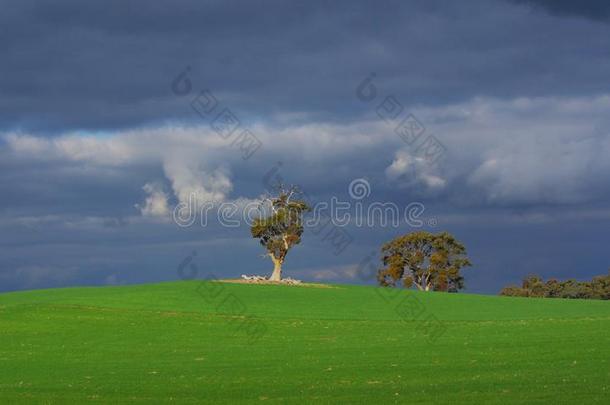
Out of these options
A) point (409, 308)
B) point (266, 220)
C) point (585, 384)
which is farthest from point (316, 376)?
point (266, 220)

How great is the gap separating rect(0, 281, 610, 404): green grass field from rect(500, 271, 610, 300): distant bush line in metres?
43.7

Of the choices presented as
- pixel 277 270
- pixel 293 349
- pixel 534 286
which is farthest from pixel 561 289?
pixel 293 349

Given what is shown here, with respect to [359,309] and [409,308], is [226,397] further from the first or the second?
[409,308]

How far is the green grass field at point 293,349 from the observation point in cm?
2653

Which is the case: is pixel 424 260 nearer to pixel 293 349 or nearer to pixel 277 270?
pixel 277 270

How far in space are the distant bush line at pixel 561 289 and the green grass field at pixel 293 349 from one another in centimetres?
4375

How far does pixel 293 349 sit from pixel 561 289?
312 ft

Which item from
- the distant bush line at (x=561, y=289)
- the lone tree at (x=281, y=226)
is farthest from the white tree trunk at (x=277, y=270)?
the distant bush line at (x=561, y=289)

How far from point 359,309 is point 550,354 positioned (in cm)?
3547

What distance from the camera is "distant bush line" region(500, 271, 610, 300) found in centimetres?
12388

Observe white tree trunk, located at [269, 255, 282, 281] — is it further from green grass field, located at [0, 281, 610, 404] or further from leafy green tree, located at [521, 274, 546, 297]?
leafy green tree, located at [521, 274, 546, 297]

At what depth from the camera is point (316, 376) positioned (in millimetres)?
30172

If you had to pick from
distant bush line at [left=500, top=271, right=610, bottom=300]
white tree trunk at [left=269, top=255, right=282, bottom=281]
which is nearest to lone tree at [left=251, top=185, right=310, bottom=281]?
white tree trunk at [left=269, top=255, right=282, bottom=281]

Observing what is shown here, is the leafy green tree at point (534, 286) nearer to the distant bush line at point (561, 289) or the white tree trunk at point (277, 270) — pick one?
the distant bush line at point (561, 289)
